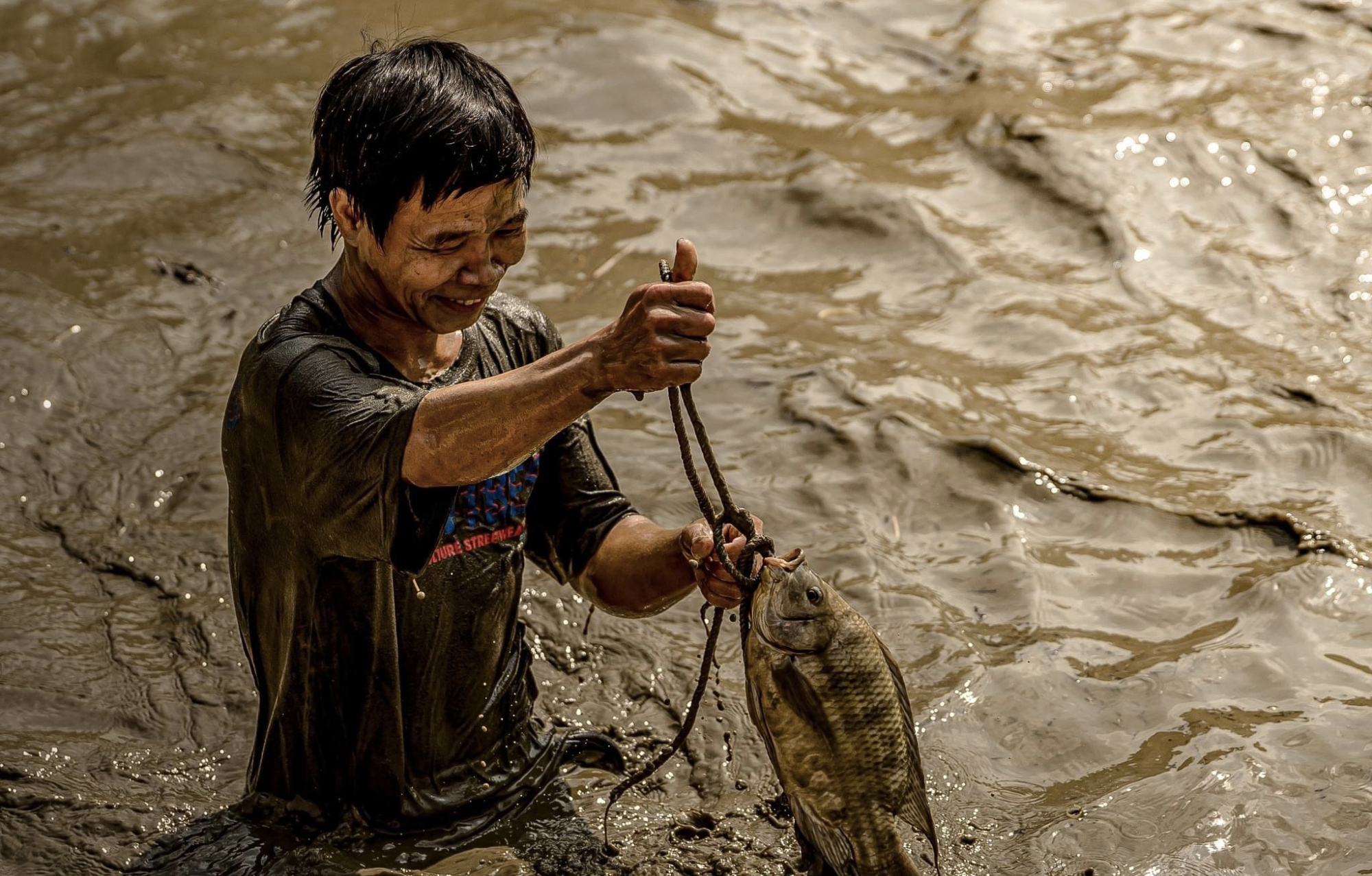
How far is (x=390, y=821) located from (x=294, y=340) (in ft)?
4.08

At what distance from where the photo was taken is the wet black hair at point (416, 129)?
2893 mm

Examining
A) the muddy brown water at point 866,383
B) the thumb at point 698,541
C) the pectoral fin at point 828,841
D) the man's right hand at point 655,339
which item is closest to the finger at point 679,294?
the man's right hand at point 655,339

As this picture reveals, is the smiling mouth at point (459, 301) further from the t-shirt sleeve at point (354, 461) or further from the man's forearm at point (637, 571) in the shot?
the man's forearm at point (637, 571)

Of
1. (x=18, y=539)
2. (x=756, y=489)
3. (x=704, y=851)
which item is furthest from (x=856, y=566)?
(x=18, y=539)

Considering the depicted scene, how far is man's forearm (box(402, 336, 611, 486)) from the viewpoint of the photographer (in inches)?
106

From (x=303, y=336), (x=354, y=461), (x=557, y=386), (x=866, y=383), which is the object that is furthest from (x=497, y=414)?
(x=866, y=383)

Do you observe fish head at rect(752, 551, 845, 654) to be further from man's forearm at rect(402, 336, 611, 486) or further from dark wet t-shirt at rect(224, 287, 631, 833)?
dark wet t-shirt at rect(224, 287, 631, 833)

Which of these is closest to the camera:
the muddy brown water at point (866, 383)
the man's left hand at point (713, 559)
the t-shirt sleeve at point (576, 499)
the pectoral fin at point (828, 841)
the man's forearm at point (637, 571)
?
the pectoral fin at point (828, 841)

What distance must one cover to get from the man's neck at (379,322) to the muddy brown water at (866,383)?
119cm

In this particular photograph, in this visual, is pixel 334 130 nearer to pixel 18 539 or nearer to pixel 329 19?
pixel 18 539

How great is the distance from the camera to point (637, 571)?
3535mm

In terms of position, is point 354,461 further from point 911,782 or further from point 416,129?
point 911,782

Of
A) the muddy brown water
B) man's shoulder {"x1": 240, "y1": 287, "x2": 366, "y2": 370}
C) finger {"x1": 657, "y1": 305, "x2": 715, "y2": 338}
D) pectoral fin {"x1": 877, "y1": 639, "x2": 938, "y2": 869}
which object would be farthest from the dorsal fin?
man's shoulder {"x1": 240, "y1": 287, "x2": 366, "y2": 370}

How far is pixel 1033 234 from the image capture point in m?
7.14
